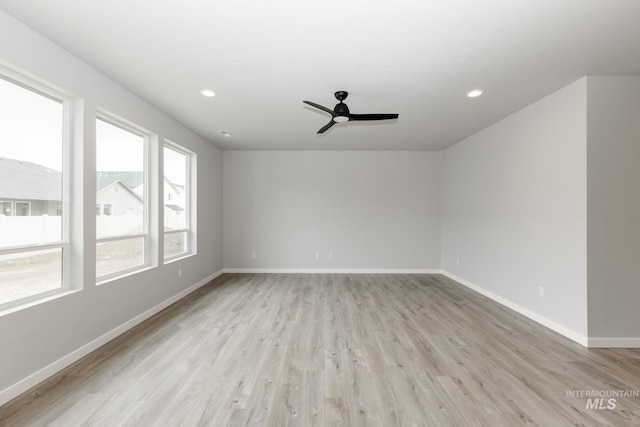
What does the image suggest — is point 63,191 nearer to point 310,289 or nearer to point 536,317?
point 310,289

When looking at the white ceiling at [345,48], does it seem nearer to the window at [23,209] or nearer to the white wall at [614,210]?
the white wall at [614,210]

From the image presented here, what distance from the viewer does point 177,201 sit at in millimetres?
4570

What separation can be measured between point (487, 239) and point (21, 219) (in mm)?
5647

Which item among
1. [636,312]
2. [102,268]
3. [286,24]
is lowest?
[636,312]

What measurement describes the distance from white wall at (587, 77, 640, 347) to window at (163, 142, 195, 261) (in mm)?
5223

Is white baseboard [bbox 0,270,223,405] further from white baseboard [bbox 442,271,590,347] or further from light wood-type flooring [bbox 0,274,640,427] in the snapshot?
white baseboard [bbox 442,271,590,347]

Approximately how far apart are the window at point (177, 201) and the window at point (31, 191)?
5.17ft

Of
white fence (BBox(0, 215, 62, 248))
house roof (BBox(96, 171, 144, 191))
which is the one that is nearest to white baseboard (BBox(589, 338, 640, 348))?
white fence (BBox(0, 215, 62, 248))

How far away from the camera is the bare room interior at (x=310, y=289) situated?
1.92 metres

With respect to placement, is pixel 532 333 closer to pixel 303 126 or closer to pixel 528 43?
pixel 528 43

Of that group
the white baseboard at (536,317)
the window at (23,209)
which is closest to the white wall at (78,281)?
the window at (23,209)

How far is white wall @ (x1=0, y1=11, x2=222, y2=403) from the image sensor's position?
1.97m

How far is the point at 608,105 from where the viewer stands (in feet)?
9.20

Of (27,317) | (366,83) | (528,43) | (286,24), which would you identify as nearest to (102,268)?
(27,317)
